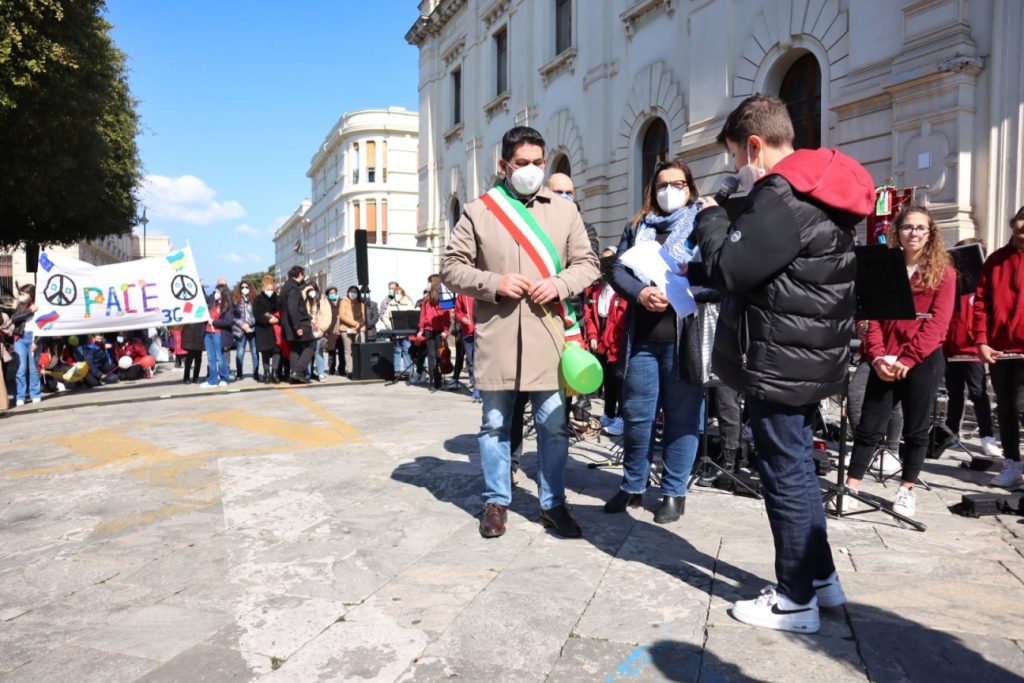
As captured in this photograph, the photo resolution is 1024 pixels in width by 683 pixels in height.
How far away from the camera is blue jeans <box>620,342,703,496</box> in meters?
3.90

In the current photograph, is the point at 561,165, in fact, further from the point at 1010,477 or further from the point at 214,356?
the point at 1010,477

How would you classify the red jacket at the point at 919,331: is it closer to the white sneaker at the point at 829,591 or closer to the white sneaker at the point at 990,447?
the white sneaker at the point at 829,591

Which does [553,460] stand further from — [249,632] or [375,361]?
[375,361]

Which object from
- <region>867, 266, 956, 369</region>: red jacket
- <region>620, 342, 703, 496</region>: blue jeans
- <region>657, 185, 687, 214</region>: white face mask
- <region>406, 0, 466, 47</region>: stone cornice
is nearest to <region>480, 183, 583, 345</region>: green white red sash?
<region>620, 342, 703, 496</region>: blue jeans

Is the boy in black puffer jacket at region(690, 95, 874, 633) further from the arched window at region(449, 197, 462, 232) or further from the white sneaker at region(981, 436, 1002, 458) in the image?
the arched window at region(449, 197, 462, 232)

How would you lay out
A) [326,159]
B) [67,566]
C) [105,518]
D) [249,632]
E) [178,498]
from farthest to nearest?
[326,159] < [178,498] < [105,518] < [67,566] < [249,632]

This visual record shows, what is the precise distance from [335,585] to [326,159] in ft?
226

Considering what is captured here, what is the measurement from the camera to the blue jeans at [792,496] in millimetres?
2596

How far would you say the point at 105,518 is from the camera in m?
4.20

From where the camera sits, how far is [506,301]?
3.65 m

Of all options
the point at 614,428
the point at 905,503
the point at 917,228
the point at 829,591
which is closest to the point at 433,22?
the point at 614,428

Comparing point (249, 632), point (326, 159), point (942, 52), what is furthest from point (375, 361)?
point (326, 159)

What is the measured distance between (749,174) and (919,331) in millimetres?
2225

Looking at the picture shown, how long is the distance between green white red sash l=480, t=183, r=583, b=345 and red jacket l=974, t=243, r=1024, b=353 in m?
3.21
